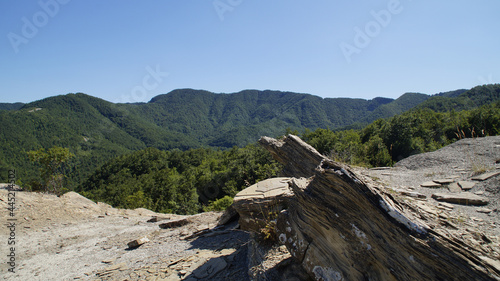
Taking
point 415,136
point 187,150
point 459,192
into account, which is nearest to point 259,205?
point 459,192

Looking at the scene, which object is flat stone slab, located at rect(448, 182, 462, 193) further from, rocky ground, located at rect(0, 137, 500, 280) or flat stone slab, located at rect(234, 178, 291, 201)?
flat stone slab, located at rect(234, 178, 291, 201)

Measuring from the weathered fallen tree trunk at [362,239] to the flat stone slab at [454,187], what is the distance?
14.4 feet

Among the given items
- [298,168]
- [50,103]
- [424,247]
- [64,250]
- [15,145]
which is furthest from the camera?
[50,103]

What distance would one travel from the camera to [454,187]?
6379 millimetres

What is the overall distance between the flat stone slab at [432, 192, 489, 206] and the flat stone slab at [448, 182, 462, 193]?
46 cm

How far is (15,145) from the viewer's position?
121 m

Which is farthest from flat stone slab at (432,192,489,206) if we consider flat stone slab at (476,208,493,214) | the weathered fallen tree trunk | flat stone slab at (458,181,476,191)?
the weathered fallen tree trunk

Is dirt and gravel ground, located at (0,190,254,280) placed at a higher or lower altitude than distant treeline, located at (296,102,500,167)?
lower

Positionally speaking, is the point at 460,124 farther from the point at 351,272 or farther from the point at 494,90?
the point at 494,90

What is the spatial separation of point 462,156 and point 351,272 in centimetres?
987

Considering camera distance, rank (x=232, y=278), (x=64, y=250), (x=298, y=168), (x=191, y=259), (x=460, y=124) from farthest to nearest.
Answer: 1. (x=460, y=124)
2. (x=64, y=250)
3. (x=298, y=168)
4. (x=191, y=259)
5. (x=232, y=278)

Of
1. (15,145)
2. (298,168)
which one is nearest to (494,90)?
(298,168)

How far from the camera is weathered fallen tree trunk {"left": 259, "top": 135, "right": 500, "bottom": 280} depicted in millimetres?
2697

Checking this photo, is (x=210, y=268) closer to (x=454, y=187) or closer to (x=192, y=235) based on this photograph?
(x=192, y=235)
